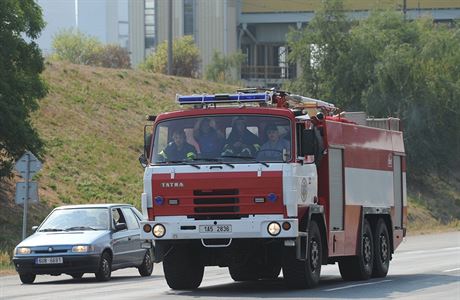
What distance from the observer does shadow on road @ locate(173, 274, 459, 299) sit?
60.7ft

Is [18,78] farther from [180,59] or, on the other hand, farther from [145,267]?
[180,59]

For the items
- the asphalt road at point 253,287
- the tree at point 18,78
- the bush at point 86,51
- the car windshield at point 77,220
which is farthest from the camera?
the bush at point 86,51

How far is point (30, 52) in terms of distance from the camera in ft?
126

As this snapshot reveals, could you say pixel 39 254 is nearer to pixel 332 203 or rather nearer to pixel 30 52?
pixel 332 203

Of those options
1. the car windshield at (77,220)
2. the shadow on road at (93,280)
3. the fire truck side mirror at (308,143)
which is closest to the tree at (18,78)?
the shadow on road at (93,280)

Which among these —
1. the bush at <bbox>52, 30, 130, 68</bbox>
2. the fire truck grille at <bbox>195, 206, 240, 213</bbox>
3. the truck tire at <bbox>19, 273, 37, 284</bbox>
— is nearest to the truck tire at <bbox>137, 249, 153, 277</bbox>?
the truck tire at <bbox>19, 273, 37, 284</bbox>

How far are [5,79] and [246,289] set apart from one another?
18.6m

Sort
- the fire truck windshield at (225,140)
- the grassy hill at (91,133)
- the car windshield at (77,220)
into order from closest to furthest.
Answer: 1. the fire truck windshield at (225,140)
2. the car windshield at (77,220)
3. the grassy hill at (91,133)

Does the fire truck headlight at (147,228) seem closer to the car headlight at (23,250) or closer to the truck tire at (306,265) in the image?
the truck tire at (306,265)

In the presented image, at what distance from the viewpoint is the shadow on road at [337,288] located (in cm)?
1852

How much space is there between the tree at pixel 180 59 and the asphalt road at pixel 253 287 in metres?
58.2

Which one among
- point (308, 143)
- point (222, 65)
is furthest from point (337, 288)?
point (222, 65)

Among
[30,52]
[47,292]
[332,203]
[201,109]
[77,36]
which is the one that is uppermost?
[77,36]

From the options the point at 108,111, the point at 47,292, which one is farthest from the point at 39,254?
the point at 108,111
